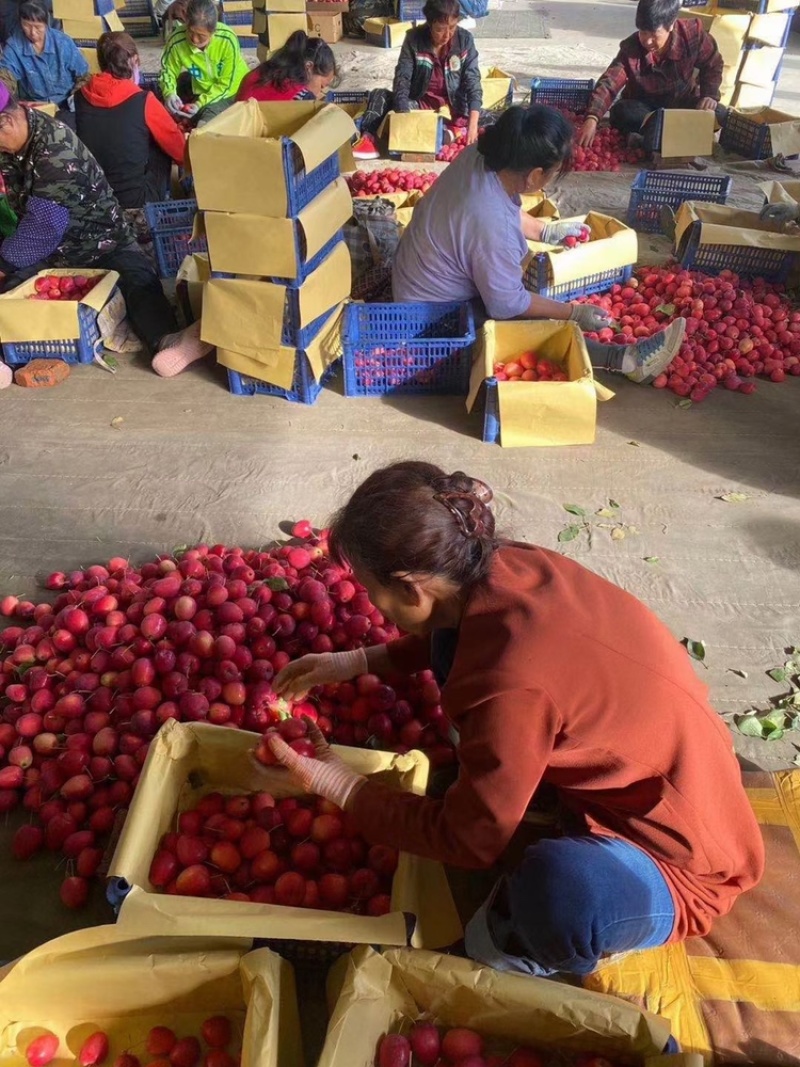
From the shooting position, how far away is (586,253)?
4.41 meters

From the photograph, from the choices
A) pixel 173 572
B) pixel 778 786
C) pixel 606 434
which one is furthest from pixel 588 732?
pixel 606 434

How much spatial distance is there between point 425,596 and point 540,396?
7.22ft

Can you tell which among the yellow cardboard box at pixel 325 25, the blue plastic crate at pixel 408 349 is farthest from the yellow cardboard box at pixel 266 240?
the yellow cardboard box at pixel 325 25

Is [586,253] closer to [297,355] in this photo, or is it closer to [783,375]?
[783,375]

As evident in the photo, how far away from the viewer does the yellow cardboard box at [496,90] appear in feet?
24.7

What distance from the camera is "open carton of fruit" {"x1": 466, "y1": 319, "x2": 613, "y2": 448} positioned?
3.48 metres

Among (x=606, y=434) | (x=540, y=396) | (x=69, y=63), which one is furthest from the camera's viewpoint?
(x=69, y=63)

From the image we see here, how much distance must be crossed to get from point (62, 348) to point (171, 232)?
3.85 ft

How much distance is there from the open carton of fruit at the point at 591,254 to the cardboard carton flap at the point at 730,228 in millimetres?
501

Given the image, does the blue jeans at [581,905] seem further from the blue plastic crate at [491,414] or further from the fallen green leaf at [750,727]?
the blue plastic crate at [491,414]

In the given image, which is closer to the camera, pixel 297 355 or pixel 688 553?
pixel 688 553

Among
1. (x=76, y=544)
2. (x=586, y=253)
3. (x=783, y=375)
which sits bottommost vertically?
(x=76, y=544)

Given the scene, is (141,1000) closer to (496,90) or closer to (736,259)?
(736,259)

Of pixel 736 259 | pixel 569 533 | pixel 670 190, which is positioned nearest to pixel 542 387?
pixel 569 533
